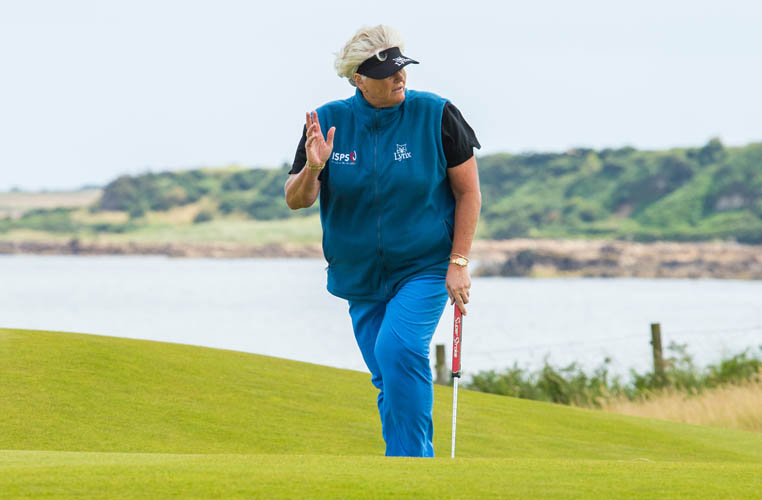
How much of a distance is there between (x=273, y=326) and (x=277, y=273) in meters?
41.4

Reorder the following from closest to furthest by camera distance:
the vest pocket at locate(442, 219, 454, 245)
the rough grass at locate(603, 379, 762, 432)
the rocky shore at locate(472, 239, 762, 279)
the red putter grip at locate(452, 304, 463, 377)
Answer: the vest pocket at locate(442, 219, 454, 245)
the red putter grip at locate(452, 304, 463, 377)
the rough grass at locate(603, 379, 762, 432)
the rocky shore at locate(472, 239, 762, 279)

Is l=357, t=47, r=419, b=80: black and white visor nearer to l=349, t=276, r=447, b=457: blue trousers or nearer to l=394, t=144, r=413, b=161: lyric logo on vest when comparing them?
l=394, t=144, r=413, b=161: lyric logo on vest

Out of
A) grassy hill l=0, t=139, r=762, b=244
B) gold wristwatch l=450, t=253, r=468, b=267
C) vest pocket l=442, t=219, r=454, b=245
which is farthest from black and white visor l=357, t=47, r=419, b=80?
grassy hill l=0, t=139, r=762, b=244

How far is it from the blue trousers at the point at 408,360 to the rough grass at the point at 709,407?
7.32m

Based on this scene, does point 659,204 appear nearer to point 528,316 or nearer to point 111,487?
point 528,316

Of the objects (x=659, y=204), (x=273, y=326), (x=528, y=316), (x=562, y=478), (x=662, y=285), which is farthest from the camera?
(x=659, y=204)

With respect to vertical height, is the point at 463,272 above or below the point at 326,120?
below

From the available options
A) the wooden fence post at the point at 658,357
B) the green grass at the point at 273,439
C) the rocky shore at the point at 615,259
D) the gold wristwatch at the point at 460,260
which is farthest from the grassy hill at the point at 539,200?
the gold wristwatch at the point at 460,260

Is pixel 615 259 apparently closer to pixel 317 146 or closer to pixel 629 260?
pixel 629 260

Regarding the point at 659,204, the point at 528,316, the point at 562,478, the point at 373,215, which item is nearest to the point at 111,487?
the point at 562,478

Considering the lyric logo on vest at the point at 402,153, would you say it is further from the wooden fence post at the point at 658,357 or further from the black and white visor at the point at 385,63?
the wooden fence post at the point at 658,357

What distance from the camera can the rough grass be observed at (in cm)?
1113

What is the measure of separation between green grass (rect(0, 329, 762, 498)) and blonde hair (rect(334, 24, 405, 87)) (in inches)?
65.7

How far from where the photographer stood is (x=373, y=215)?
15.0 ft
